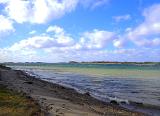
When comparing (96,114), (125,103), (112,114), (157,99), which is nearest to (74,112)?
(96,114)

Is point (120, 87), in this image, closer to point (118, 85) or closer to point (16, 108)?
point (118, 85)

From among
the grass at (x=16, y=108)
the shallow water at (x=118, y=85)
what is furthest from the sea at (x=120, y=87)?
the grass at (x=16, y=108)

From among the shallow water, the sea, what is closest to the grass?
the sea

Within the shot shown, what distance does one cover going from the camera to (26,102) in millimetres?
16281

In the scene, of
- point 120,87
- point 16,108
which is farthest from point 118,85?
point 16,108

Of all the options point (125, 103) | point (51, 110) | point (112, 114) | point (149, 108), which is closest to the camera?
point (51, 110)

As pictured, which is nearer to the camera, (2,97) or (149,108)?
(2,97)

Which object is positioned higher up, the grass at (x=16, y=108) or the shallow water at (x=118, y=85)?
the grass at (x=16, y=108)

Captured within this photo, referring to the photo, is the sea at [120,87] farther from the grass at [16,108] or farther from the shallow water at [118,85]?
the grass at [16,108]

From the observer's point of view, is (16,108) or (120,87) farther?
(120,87)

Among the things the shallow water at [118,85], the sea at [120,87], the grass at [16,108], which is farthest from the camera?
the shallow water at [118,85]

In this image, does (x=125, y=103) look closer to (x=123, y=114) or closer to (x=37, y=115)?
(x=123, y=114)

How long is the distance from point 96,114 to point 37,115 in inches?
138

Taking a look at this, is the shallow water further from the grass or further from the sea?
the grass
